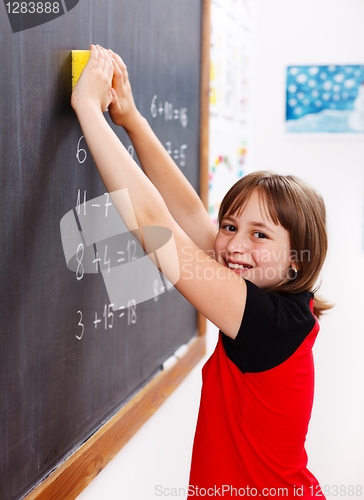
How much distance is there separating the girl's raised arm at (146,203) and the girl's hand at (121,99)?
0.14 feet

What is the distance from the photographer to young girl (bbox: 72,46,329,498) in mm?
1047

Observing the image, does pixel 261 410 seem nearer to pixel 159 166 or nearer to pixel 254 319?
pixel 254 319

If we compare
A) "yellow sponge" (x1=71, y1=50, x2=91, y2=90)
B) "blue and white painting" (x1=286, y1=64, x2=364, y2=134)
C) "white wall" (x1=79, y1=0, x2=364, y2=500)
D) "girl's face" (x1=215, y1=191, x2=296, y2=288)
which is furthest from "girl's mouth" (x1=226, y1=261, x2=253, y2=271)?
"blue and white painting" (x1=286, y1=64, x2=364, y2=134)

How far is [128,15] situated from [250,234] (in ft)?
1.60

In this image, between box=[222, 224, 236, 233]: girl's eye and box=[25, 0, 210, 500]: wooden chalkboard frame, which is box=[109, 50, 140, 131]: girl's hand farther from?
box=[25, 0, 210, 500]: wooden chalkboard frame

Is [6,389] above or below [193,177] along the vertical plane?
below

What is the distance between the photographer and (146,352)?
4.78ft

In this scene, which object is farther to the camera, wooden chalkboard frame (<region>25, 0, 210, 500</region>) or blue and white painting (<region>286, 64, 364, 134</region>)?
blue and white painting (<region>286, 64, 364, 134</region>)

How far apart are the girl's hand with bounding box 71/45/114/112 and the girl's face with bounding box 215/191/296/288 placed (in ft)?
1.05

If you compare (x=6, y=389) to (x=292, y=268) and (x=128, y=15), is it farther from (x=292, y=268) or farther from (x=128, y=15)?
(x=128, y=15)

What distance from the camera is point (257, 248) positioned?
1.12 metres

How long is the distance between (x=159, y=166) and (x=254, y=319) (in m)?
0.38

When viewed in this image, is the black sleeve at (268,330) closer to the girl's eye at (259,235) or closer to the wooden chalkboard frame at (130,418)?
the girl's eye at (259,235)

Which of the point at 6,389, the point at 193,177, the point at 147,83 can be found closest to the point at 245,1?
the point at 193,177
